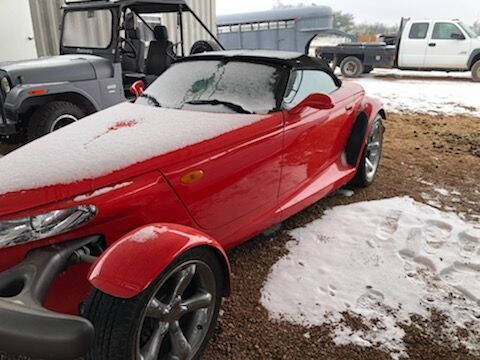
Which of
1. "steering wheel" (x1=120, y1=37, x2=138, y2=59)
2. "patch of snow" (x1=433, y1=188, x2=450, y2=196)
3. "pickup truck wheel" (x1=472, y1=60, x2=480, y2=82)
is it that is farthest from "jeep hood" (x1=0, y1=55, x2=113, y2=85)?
"pickup truck wheel" (x1=472, y1=60, x2=480, y2=82)

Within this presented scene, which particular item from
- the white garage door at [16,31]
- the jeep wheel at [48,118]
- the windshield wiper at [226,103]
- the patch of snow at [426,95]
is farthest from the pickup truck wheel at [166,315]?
the patch of snow at [426,95]

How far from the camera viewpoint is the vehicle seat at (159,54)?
240 inches

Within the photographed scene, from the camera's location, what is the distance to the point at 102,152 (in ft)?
7.01

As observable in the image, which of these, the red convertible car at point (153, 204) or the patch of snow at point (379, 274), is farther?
the patch of snow at point (379, 274)

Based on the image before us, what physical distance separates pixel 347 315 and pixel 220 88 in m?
1.71

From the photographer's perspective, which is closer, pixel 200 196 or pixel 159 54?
pixel 200 196

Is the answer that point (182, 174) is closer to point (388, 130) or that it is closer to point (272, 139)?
point (272, 139)

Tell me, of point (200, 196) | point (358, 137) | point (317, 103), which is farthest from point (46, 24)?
point (200, 196)

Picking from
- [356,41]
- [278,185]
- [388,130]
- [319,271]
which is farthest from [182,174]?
[356,41]

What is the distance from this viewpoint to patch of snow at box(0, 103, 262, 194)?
1.93m

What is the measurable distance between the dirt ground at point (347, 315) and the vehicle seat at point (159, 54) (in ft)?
7.65

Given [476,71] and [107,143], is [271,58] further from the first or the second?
[476,71]

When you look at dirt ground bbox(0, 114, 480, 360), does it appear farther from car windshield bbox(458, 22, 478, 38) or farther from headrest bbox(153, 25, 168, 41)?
car windshield bbox(458, 22, 478, 38)

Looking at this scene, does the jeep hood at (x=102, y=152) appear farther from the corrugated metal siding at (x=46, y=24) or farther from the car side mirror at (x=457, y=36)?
the car side mirror at (x=457, y=36)
